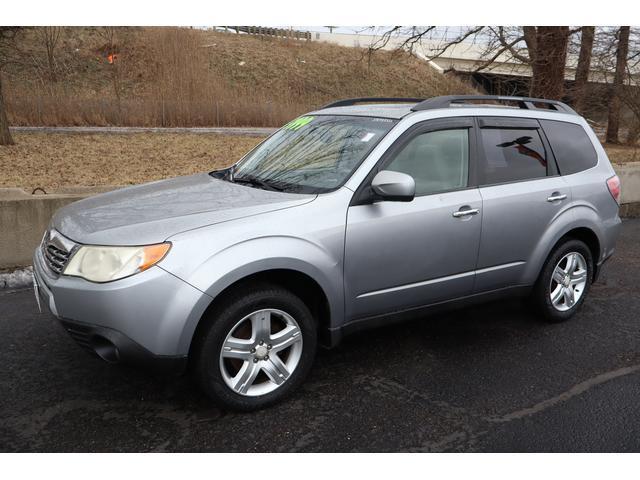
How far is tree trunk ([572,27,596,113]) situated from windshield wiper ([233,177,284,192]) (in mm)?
11884

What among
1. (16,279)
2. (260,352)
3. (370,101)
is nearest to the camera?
(260,352)

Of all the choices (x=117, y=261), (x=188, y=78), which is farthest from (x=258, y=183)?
(x=188, y=78)

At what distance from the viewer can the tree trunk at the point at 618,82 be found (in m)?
14.4

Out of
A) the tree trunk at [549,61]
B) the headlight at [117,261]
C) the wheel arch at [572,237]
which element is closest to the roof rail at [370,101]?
the wheel arch at [572,237]

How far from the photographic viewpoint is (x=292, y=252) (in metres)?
3.28

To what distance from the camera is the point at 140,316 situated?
291 centimetres

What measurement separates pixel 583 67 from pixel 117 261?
14.9 meters

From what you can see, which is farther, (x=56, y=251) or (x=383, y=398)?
(x=383, y=398)

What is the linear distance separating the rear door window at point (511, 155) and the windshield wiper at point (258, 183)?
148 centimetres

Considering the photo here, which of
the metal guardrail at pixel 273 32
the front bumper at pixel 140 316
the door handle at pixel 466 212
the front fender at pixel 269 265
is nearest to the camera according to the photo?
the front bumper at pixel 140 316

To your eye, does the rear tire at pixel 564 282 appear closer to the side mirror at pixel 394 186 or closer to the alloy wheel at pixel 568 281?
the alloy wheel at pixel 568 281

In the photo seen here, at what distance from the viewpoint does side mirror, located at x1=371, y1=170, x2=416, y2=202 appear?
3461 mm

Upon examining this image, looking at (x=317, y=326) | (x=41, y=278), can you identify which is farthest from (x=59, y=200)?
(x=317, y=326)

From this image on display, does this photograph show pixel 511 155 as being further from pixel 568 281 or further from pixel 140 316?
pixel 140 316
